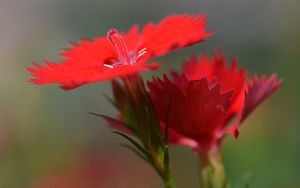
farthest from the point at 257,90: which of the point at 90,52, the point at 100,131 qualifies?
the point at 100,131

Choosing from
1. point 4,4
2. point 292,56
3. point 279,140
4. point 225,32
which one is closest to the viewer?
point 279,140

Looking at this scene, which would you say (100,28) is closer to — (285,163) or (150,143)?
(285,163)

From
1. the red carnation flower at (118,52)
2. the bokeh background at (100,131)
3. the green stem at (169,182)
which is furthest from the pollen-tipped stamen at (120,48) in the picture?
the bokeh background at (100,131)

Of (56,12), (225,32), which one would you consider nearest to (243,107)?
(225,32)

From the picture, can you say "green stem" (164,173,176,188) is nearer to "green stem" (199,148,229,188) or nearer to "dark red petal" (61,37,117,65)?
"green stem" (199,148,229,188)

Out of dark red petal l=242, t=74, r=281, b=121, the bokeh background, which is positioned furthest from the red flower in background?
the bokeh background

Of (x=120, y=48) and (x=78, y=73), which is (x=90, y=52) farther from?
(x=78, y=73)
